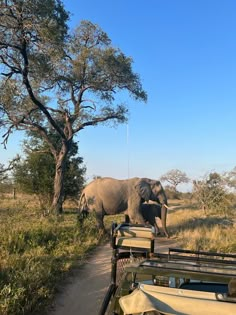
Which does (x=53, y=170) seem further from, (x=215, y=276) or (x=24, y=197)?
(x=215, y=276)

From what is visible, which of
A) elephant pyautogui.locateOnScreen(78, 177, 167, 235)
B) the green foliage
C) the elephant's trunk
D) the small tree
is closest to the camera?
the green foliage

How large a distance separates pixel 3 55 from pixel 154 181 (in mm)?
8995

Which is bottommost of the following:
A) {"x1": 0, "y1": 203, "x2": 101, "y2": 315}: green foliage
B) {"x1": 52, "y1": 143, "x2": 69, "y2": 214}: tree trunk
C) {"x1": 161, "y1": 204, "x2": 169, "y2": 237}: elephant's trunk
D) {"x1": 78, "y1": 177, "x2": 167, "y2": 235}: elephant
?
{"x1": 0, "y1": 203, "x2": 101, "y2": 315}: green foliage

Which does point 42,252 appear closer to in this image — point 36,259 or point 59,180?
point 36,259

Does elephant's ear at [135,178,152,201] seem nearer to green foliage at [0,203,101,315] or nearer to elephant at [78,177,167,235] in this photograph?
elephant at [78,177,167,235]

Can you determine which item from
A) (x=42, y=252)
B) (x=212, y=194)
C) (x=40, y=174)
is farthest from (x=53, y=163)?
(x=42, y=252)

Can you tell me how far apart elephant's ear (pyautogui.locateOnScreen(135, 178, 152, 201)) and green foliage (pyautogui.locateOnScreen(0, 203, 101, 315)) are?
245cm

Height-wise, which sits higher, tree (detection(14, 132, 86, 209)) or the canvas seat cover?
tree (detection(14, 132, 86, 209))

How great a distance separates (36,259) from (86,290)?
1320 millimetres

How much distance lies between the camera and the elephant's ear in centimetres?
1486

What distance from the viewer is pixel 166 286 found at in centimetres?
336

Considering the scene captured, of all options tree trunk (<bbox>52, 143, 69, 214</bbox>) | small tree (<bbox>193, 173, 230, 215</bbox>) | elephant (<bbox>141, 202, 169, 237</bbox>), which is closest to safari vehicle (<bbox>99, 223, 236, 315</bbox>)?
elephant (<bbox>141, 202, 169, 237</bbox>)

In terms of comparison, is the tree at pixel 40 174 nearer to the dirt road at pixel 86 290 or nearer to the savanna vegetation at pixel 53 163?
the savanna vegetation at pixel 53 163

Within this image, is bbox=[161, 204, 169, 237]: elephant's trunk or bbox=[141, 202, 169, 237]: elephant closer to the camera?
bbox=[161, 204, 169, 237]: elephant's trunk
